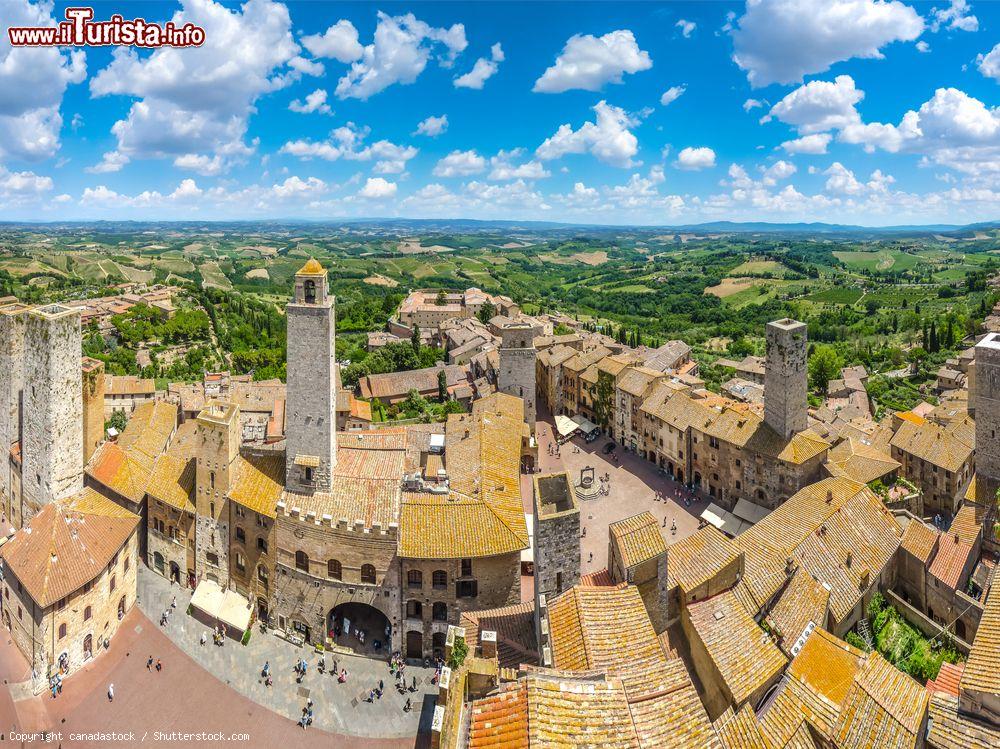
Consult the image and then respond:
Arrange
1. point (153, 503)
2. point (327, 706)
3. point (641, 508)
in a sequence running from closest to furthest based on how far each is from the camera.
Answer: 1. point (327, 706)
2. point (153, 503)
3. point (641, 508)

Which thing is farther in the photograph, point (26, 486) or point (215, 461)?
point (26, 486)

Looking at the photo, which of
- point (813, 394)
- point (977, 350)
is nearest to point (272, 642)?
point (977, 350)

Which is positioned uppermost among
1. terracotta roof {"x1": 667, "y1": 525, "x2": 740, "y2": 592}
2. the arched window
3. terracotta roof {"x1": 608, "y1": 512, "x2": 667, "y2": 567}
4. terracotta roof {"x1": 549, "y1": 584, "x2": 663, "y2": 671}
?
terracotta roof {"x1": 608, "y1": 512, "x2": 667, "y2": 567}

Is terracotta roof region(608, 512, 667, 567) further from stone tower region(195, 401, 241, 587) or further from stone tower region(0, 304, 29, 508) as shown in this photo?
stone tower region(0, 304, 29, 508)

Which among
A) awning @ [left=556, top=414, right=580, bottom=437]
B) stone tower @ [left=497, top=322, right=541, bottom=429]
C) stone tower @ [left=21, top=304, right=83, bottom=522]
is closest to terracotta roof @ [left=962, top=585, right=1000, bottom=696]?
awning @ [left=556, top=414, right=580, bottom=437]

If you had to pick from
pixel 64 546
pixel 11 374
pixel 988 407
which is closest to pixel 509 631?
pixel 64 546

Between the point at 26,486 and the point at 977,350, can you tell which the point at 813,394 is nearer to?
the point at 977,350

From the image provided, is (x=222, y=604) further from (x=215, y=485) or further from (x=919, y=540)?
(x=919, y=540)
